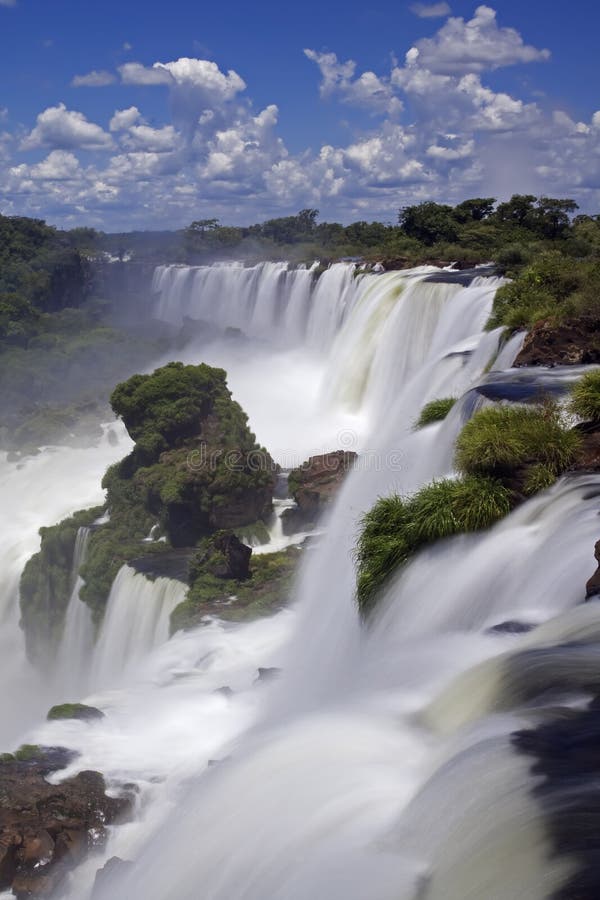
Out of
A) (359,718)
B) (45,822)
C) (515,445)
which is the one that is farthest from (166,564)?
(359,718)

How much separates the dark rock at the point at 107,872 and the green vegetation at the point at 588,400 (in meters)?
8.39

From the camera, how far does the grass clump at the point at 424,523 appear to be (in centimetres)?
1097

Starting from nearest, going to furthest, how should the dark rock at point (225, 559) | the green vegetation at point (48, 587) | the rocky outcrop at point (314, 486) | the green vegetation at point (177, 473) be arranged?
the dark rock at point (225, 559), the rocky outcrop at point (314, 486), the green vegetation at point (177, 473), the green vegetation at point (48, 587)

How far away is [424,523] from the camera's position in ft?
36.6

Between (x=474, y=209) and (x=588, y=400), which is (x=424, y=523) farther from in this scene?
(x=474, y=209)

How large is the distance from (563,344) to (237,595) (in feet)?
28.6

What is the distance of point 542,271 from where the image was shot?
23656 millimetres

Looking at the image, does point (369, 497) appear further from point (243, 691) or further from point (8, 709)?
point (8, 709)

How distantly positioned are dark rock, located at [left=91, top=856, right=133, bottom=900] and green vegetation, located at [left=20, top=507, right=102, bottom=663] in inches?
688

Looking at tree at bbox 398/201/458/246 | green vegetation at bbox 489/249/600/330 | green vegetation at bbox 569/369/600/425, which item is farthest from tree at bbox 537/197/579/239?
green vegetation at bbox 569/369/600/425

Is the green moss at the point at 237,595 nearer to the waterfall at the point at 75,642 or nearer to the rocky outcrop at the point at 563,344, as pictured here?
the waterfall at the point at 75,642

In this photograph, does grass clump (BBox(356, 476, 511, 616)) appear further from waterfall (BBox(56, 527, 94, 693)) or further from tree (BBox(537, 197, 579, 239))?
tree (BBox(537, 197, 579, 239))

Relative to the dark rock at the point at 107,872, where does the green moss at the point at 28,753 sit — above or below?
below

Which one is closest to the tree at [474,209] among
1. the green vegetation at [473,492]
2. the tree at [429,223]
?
the tree at [429,223]
